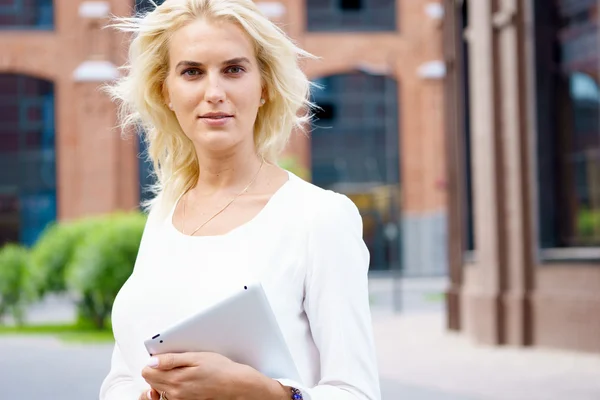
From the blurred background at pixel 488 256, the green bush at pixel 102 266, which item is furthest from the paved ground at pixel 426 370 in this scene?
the green bush at pixel 102 266

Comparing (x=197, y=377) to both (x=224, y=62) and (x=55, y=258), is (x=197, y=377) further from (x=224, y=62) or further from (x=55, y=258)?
(x=55, y=258)

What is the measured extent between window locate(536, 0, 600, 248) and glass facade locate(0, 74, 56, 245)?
2788 cm

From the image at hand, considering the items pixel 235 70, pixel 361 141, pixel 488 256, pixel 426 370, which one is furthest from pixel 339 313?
pixel 361 141

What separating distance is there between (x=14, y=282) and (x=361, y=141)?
24.0 m

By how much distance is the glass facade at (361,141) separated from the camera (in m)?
42.7

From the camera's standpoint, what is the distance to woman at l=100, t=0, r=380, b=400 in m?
2.23

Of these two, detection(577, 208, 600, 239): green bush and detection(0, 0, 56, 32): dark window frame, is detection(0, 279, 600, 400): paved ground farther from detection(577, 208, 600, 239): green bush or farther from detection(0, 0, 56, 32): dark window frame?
detection(0, 0, 56, 32): dark window frame

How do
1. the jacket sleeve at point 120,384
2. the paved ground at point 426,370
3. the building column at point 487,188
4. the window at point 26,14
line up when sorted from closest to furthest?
the jacket sleeve at point 120,384, the paved ground at point 426,370, the building column at point 487,188, the window at point 26,14

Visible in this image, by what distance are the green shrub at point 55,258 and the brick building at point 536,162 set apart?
25.5ft

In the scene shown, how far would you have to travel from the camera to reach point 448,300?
1781 cm

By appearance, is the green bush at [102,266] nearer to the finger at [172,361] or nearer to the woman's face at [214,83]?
the woman's face at [214,83]

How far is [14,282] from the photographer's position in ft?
67.5

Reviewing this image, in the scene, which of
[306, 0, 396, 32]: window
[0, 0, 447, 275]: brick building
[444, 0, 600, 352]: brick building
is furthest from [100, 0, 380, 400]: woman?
[306, 0, 396, 32]: window

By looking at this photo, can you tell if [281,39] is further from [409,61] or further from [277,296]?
[409,61]
